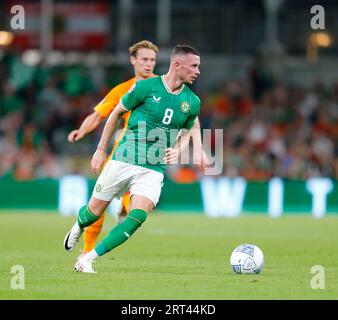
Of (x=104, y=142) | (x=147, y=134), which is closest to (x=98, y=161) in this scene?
(x=104, y=142)

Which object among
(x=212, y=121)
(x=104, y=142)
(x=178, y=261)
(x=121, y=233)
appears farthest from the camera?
(x=212, y=121)

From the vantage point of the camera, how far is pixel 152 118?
10.6 m

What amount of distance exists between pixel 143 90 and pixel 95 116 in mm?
1583

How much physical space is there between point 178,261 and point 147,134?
2152mm

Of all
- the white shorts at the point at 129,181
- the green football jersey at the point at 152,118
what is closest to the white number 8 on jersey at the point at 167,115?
the green football jersey at the point at 152,118

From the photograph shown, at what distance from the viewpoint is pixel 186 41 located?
90.2 feet

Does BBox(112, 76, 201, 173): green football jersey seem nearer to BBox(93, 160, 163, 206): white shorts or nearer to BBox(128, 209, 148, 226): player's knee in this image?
BBox(93, 160, 163, 206): white shorts

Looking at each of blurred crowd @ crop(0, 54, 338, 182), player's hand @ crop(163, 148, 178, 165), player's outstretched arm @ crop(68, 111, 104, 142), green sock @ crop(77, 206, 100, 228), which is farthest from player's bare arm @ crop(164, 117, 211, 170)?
blurred crowd @ crop(0, 54, 338, 182)

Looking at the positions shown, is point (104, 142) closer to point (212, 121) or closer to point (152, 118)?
point (152, 118)

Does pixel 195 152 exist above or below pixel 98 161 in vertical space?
above

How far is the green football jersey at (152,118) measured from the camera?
1062 centimetres

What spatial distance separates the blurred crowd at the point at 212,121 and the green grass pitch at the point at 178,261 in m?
4.64

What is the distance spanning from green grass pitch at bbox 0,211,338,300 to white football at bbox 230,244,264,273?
10 centimetres

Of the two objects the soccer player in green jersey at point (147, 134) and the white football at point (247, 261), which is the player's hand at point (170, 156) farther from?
the white football at point (247, 261)
